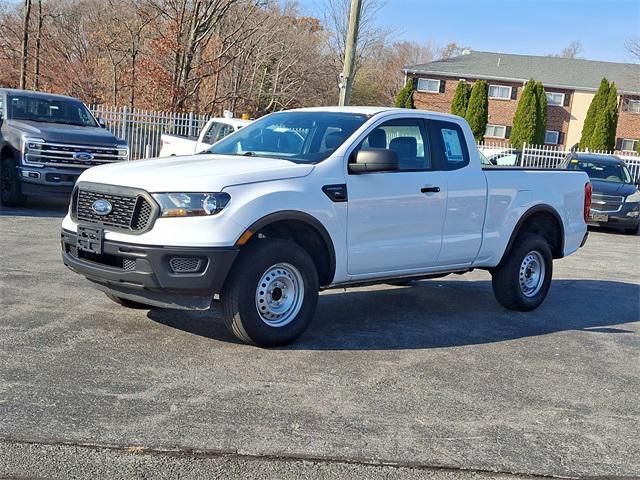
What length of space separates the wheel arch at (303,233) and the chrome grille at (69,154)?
7.41 metres

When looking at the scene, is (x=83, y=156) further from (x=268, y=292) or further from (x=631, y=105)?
(x=631, y=105)

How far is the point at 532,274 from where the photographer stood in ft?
26.5

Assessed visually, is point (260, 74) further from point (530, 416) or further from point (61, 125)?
point (530, 416)

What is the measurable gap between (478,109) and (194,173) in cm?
3928

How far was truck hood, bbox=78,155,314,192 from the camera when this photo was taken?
5422 millimetres

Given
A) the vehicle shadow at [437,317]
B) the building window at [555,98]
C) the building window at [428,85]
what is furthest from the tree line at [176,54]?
the vehicle shadow at [437,317]

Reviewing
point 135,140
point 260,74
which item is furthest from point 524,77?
point 135,140

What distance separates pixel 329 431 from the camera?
430 centimetres

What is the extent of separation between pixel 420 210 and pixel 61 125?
8561 mm

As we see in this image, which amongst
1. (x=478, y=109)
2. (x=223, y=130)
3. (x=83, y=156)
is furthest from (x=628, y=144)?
(x=83, y=156)

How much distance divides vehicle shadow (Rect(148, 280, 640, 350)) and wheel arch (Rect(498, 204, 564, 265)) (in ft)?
2.23

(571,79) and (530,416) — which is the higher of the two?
(571,79)

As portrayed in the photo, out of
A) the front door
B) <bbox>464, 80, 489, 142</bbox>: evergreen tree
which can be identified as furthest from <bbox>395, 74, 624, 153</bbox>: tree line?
the front door

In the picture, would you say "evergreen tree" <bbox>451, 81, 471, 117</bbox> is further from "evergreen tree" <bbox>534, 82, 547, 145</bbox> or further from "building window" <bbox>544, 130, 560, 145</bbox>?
"building window" <bbox>544, 130, 560, 145</bbox>
